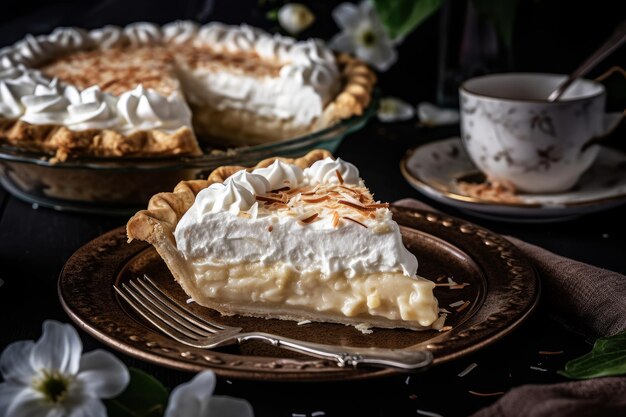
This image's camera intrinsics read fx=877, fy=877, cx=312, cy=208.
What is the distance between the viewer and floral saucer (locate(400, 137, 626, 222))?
2.46 m

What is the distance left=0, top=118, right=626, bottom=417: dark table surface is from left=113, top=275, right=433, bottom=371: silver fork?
3.1 inches

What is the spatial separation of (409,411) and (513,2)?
206 centimetres

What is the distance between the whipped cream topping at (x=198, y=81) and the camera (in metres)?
2.56

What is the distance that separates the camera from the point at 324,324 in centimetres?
186

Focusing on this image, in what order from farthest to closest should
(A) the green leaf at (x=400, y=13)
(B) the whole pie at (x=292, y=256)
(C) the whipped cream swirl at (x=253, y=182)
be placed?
(A) the green leaf at (x=400, y=13), (C) the whipped cream swirl at (x=253, y=182), (B) the whole pie at (x=292, y=256)

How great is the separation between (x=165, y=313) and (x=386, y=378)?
0.48m

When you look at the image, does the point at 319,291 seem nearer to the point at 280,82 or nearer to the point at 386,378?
the point at 386,378

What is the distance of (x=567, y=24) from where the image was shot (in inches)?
140

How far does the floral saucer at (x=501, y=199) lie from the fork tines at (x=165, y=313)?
97cm

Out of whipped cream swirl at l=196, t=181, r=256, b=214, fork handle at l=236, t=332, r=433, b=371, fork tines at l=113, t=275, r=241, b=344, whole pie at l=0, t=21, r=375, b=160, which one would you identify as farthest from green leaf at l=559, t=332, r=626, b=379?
whole pie at l=0, t=21, r=375, b=160

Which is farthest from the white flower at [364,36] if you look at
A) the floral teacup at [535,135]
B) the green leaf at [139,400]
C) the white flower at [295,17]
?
the green leaf at [139,400]

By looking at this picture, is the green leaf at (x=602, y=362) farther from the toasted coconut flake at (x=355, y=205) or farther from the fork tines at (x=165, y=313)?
the fork tines at (x=165, y=313)

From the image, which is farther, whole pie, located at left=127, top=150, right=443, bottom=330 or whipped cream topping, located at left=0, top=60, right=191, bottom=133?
whipped cream topping, located at left=0, top=60, right=191, bottom=133

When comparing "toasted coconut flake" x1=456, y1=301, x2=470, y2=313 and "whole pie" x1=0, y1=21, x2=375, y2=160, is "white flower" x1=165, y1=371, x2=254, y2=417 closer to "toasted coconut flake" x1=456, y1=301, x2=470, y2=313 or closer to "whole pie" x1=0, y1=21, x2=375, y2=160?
"toasted coconut flake" x1=456, y1=301, x2=470, y2=313
